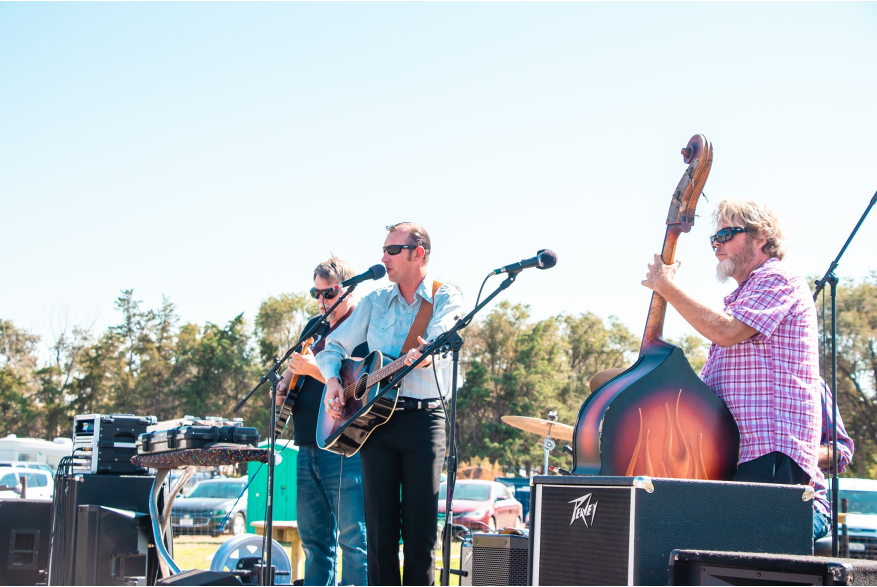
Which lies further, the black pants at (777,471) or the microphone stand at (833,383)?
the microphone stand at (833,383)

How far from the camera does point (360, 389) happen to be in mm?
4066

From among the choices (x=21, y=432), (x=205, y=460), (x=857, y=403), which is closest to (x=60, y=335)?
(x=21, y=432)

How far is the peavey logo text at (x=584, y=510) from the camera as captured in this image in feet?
9.24

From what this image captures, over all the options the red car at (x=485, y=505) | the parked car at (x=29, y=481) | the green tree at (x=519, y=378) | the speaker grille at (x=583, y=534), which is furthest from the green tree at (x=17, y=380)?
the speaker grille at (x=583, y=534)

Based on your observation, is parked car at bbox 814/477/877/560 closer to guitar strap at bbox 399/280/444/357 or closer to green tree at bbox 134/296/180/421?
guitar strap at bbox 399/280/444/357

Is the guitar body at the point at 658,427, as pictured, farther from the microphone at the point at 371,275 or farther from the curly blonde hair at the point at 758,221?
the microphone at the point at 371,275

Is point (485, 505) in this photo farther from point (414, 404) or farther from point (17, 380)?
point (17, 380)

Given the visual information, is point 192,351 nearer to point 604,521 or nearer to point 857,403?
point 857,403

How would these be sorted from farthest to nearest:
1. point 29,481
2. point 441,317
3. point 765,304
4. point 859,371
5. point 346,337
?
point 859,371, point 29,481, point 346,337, point 441,317, point 765,304

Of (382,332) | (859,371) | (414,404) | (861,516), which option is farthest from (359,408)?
(859,371)

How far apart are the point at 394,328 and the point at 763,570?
7.42ft

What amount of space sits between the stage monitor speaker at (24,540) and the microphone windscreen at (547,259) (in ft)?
12.1

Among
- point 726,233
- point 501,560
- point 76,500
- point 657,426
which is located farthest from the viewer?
point 76,500

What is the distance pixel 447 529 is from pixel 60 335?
46.1 metres
